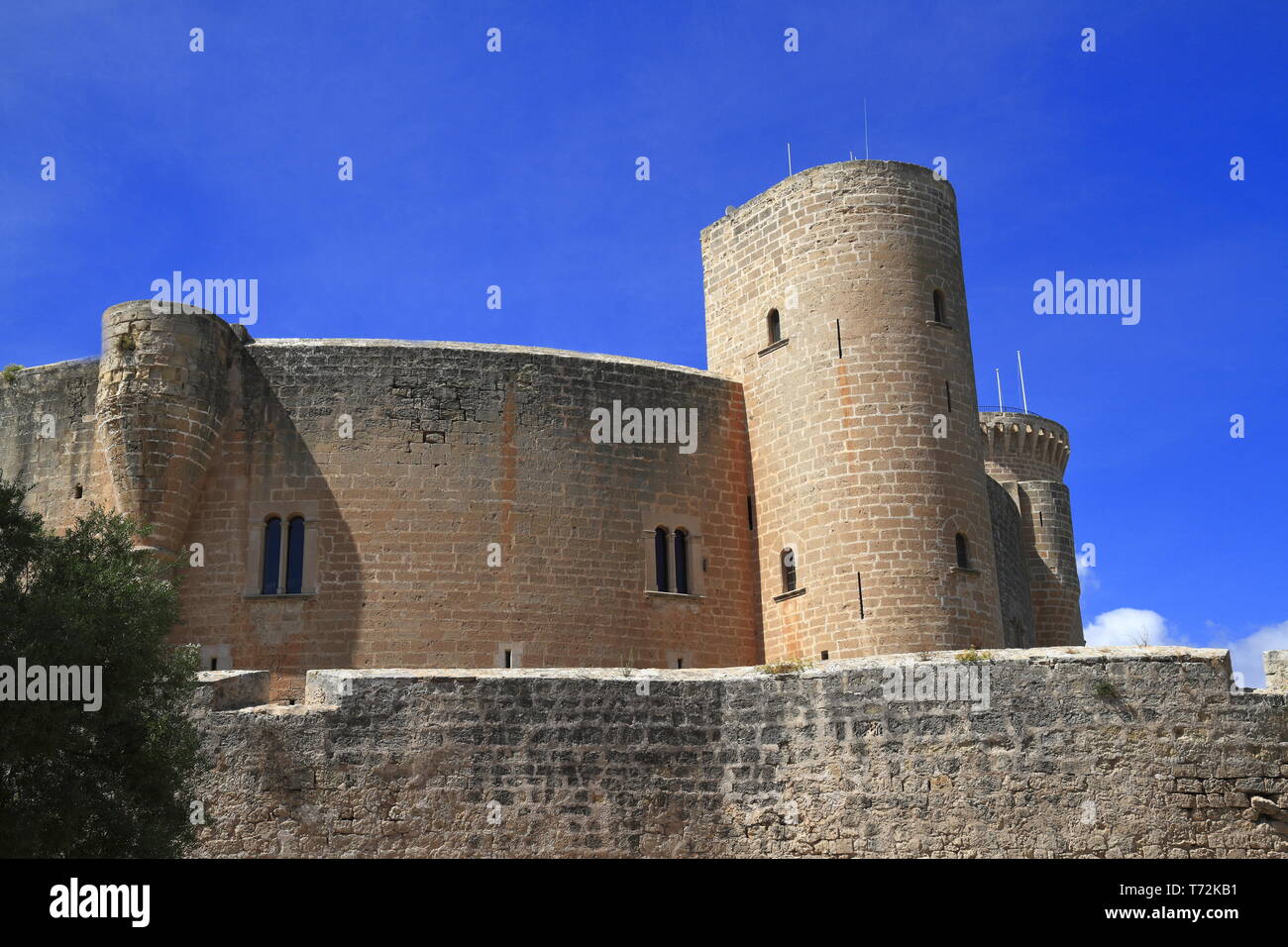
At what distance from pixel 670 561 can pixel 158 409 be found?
27.3 feet

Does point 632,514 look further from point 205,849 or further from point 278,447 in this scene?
point 205,849

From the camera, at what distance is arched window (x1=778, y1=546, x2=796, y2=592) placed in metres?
22.6

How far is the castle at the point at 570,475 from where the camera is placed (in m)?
21.0

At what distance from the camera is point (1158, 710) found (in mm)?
11828

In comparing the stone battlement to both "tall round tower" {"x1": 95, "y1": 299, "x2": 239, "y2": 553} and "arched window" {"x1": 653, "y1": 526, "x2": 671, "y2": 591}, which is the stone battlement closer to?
"arched window" {"x1": 653, "y1": 526, "x2": 671, "y2": 591}

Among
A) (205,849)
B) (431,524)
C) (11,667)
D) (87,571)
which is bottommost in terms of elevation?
(205,849)

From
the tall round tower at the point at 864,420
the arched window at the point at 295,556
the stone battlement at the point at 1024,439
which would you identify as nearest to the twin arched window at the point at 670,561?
the tall round tower at the point at 864,420

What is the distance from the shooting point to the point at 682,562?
75.9 ft

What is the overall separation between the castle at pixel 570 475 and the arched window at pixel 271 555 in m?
0.03

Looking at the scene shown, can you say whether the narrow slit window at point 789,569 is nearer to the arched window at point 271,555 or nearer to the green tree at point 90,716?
the arched window at point 271,555

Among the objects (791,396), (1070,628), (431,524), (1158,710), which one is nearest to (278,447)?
(431,524)

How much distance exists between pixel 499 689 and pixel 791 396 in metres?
11.9

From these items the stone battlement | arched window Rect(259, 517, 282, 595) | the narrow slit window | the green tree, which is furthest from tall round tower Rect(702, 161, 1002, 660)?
the stone battlement

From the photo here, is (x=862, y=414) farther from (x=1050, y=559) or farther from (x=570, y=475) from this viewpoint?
(x=1050, y=559)
